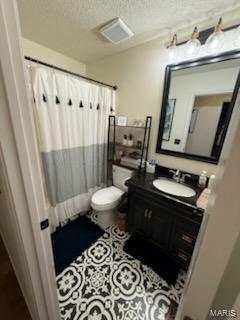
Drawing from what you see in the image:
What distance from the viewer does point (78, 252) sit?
1.57 m

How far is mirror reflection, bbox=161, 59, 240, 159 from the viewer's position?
1.34 metres

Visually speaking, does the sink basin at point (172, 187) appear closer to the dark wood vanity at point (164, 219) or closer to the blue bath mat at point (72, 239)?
the dark wood vanity at point (164, 219)

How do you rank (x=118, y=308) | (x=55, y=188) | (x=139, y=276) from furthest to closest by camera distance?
1. (x=55, y=188)
2. (x=139, y=276)
3. (x=118, y=308)

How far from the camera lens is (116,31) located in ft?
4.91

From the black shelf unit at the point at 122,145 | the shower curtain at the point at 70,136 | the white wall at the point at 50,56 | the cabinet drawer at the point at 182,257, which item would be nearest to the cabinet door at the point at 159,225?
the cabinet drawer at the point at 182,257

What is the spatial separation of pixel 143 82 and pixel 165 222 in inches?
66.3

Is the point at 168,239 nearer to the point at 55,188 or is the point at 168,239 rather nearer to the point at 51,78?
the point at 55,188

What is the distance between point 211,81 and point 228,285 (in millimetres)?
1595

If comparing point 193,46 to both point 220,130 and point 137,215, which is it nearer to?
point 220,130

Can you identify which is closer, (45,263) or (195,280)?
(195,280)

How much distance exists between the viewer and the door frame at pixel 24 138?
1.50 ft

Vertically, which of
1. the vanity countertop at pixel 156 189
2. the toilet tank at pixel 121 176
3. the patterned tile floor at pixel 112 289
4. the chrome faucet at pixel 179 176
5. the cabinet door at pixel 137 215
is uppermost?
the chrome faucet at pixel 179 176

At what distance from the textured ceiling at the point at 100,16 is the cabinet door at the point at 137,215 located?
5.76 feet

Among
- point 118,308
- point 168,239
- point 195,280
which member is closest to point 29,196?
point 195,280
